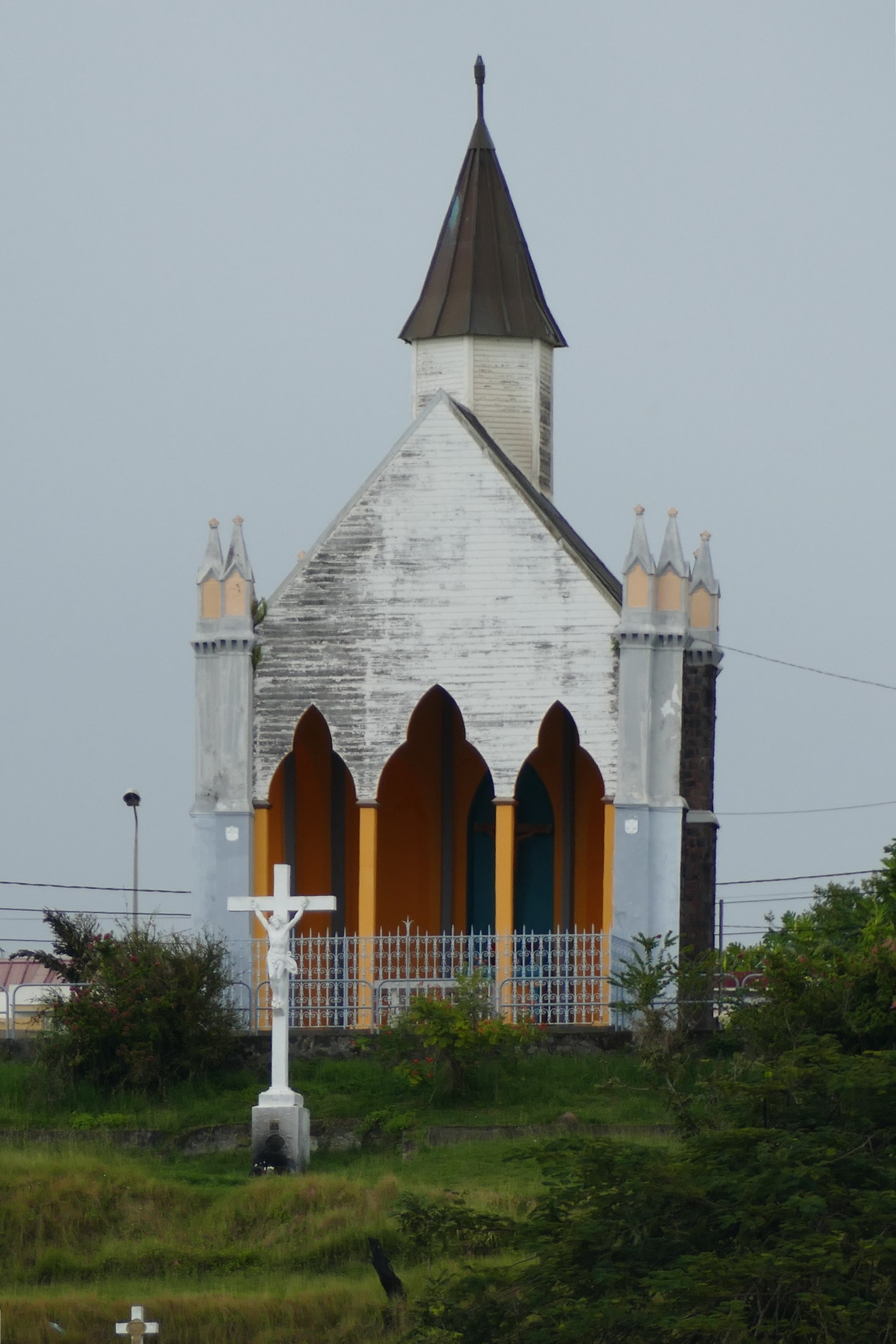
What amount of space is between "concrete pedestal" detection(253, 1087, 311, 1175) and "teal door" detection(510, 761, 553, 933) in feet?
29.1

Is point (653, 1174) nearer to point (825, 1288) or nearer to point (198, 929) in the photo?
point (825, 1288)

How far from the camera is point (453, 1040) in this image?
29.5m

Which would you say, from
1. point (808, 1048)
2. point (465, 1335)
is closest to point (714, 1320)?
point (465, 1335)

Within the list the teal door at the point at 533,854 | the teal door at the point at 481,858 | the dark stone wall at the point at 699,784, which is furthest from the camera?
the teal door at the point at 481,858

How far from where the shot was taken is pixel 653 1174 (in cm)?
1964

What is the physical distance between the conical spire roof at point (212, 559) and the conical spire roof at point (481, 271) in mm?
4803

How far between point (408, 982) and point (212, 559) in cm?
591

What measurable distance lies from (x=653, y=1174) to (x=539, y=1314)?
1.28m

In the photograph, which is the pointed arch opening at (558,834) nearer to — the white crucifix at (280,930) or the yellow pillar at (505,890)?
the yellow pillar at (505,890)

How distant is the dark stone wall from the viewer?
33.8m

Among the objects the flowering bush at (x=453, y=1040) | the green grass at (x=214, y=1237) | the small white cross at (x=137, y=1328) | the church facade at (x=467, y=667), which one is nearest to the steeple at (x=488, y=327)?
the church facade at (x=467, y=667)

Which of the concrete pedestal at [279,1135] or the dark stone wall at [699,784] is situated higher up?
the dark stone wall at [699,784]

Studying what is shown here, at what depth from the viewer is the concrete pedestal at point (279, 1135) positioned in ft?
90.0

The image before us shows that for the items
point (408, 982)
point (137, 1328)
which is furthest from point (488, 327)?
point (137, 1328)
